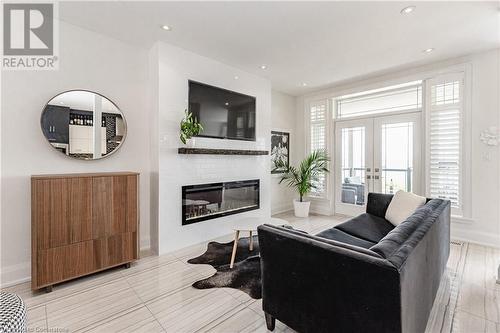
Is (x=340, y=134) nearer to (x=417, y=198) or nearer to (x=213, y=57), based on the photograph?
(x=417, y=198)

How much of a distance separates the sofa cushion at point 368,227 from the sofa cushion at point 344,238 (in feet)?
0.33

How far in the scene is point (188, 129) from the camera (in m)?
3.33

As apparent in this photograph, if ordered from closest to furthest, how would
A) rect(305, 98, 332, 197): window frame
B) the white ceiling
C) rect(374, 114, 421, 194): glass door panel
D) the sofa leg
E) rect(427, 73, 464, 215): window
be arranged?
the sofa leg → the white ceiling → rect(427, 73, 464, 215): window → rect(374, 114, 421, 194): glass door panel → rect(305, 98, 332, 197): window frame

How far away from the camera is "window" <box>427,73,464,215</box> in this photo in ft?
12.4

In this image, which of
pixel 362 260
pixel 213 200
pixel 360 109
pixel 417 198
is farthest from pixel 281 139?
pixel 362 260

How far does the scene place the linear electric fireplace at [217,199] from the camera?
11.5 feet

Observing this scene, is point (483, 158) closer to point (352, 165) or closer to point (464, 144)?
point (464, 144)

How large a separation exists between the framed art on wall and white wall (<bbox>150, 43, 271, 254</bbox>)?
4.24 ft

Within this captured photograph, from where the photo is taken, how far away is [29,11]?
253cm

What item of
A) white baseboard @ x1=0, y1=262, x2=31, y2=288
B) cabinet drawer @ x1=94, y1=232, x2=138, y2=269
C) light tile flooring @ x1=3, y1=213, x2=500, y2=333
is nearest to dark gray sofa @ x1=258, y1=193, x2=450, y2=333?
light tile flooring @ x1=3, y1=213, x2=500, y2=333

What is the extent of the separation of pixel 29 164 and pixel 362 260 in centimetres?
327

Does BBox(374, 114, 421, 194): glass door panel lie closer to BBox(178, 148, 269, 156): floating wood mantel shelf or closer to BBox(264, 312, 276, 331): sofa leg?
BBox(178, 148, 269, 156): floating wood mantel shelf

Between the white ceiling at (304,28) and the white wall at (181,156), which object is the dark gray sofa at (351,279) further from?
the white ceiling at (304,28)

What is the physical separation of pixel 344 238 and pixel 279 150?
3312 millimetres
